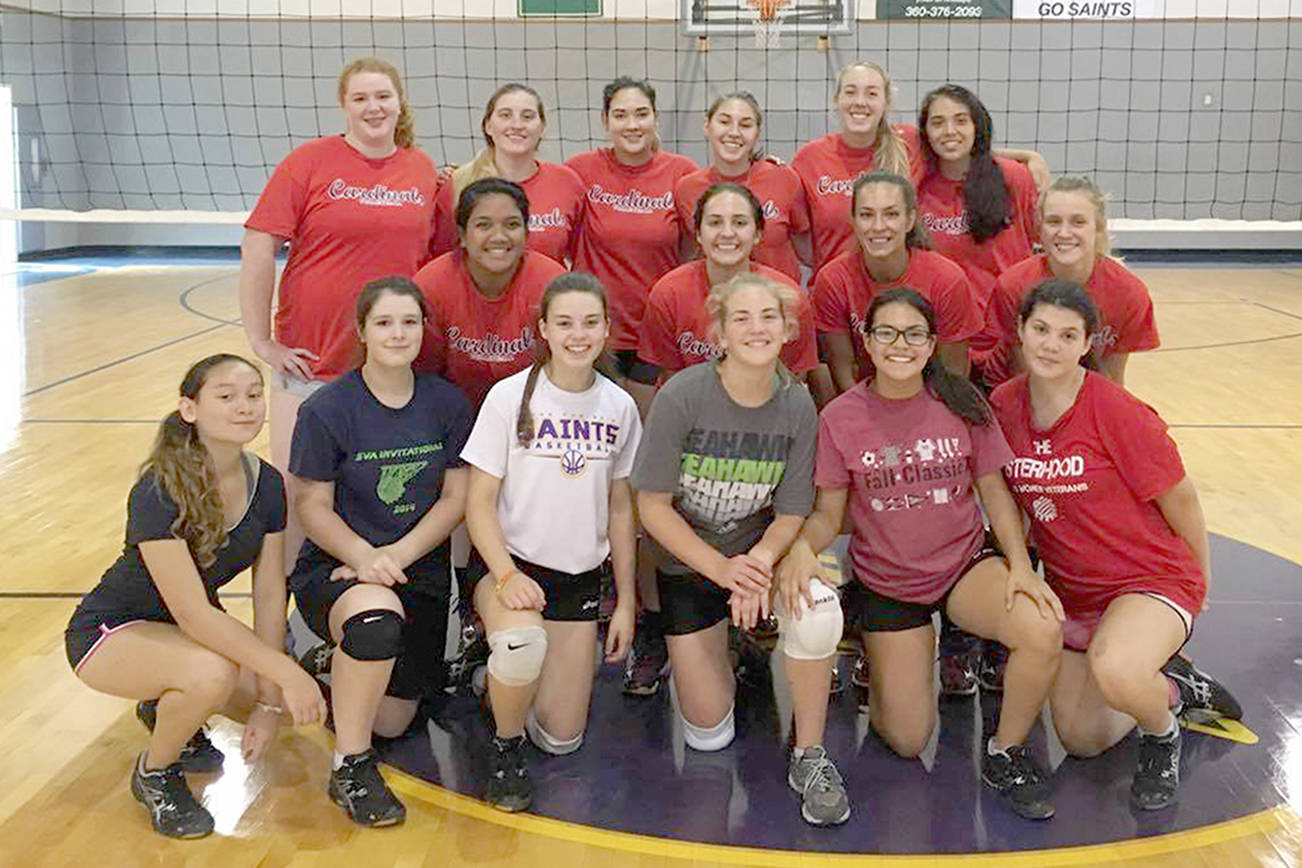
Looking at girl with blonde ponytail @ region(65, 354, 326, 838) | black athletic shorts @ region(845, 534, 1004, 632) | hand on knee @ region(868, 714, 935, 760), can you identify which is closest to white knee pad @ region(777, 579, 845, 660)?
black athletic shorts @ region(845, 534, 1004, 632)

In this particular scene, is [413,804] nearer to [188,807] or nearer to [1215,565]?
[188,807]

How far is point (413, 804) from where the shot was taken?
9.21ft

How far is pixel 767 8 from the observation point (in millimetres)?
13047

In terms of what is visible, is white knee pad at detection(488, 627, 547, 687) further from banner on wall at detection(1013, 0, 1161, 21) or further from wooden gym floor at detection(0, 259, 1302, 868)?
banner on wall at detection(1013, 0, 1161, 21)

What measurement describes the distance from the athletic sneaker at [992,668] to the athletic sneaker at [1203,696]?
1.32 feet

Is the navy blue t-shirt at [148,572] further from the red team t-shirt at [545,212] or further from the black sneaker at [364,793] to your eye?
the red team t-shirt at [545,212]

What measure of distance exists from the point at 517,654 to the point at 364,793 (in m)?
0.43

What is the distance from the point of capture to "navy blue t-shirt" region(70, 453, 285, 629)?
2.77 metres

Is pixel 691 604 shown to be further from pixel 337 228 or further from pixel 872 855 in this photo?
pixel 337 228

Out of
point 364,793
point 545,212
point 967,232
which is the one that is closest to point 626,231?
point 545,212

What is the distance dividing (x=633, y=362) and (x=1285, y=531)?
8.26ft

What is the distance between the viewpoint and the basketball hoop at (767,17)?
1306cm

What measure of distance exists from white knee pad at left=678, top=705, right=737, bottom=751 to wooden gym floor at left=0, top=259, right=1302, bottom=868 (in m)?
0.47

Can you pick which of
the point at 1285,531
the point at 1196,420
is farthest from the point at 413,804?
the point at 1196,420
